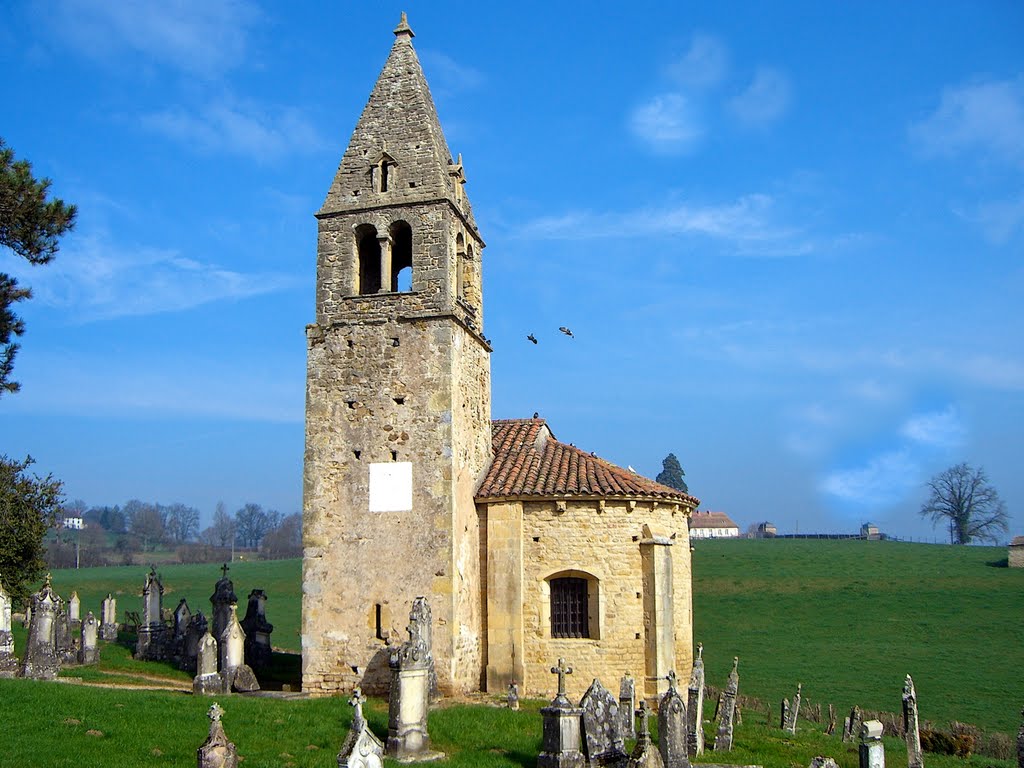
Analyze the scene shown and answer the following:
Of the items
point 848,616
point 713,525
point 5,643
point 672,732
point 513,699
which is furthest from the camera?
point 713,525

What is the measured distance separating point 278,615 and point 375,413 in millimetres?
33159

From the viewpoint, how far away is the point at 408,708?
51.3 ft

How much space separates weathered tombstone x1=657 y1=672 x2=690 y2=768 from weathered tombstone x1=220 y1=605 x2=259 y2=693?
1113 cm

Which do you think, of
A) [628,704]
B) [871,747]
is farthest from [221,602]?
[871,747]

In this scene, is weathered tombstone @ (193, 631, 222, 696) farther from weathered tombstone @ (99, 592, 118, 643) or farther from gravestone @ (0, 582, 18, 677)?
weathered tombstone @ (99, 592, 118, 643)

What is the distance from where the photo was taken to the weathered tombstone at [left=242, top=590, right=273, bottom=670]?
2591cm

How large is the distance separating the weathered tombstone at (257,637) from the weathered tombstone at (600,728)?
537 inches

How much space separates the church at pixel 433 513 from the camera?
20984 mm

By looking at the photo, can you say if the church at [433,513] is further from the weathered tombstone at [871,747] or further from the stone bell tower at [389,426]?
the weathered tombstone at [871,747]

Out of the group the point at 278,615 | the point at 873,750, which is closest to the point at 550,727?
the point at 873,750

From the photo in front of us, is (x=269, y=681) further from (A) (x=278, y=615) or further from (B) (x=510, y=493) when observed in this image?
(A) (x=278, y=615)

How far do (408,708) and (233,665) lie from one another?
764 centimetres

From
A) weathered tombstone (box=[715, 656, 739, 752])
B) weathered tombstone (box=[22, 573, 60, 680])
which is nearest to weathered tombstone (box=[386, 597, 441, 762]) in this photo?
weathered tombstone (box=[715, 656, 739, 752])

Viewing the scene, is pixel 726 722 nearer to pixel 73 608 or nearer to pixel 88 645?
pixel 88 645
